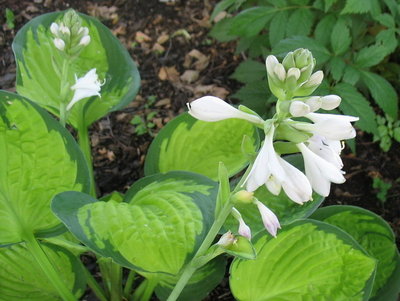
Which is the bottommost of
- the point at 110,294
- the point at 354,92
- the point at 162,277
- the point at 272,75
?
the point at 110,294

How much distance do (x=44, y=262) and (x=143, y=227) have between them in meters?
0.36

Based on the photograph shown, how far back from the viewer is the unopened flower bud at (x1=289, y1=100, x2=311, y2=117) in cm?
85

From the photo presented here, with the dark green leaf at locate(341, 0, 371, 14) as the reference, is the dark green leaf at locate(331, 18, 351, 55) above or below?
below

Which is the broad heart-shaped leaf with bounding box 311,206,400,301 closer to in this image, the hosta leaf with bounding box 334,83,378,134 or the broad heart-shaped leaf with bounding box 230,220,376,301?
the broad heart-shaped leaf with bounding box 230,220,376,301

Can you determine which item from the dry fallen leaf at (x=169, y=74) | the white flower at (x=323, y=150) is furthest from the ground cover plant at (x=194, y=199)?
the dry fallen leaf at (x=169, y=74)

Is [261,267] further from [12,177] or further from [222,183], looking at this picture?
[12,177]

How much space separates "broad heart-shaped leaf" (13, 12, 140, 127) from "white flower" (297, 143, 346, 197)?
3.08ft

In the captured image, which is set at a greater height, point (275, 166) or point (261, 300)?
point (275, 166)

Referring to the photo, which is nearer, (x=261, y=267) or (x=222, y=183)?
(x=222, y=183)

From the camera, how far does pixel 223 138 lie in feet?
5.36

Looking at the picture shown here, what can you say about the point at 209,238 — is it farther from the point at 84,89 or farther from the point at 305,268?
the point at 84,89

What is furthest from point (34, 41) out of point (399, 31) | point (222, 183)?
point (399, 31)

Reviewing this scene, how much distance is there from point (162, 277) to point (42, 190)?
48 cm

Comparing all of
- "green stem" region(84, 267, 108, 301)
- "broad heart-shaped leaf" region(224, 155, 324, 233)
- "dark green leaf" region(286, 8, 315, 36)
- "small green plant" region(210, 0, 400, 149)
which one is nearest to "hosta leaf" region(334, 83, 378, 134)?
"small green plant" region(210, 0, 400, 149)
